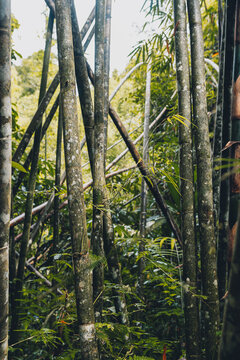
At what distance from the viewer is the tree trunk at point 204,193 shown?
115 centimetres

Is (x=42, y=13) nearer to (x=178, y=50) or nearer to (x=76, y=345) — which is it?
(x=178, y=50)

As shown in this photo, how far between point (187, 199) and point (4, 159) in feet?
2.49

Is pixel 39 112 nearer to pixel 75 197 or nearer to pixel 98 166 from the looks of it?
pixel 98 166

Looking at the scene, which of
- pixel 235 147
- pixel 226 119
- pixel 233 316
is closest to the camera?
pixel 233 316

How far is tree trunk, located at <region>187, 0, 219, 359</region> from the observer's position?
3.78 feet

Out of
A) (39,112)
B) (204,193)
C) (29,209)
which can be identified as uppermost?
(39,112)

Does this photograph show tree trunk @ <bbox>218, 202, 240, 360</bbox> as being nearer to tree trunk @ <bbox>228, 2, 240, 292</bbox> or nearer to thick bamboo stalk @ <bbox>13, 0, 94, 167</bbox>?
tree trunk @ <bbox>228, 2, 240, 292</bbox>

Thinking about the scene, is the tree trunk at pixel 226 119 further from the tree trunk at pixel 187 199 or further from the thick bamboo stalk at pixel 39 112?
the thick bamboo stalk at pixel 39 112

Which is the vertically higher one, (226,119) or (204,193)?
(226,119)

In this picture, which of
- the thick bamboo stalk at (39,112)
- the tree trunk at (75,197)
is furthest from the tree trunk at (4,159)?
the thick bamboo stalk at (39,112)

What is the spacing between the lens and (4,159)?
98cm

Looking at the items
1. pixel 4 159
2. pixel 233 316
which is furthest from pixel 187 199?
pixel 233 316

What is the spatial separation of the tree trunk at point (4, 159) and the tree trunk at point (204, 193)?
2.38ft

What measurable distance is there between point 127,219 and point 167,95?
184cm
